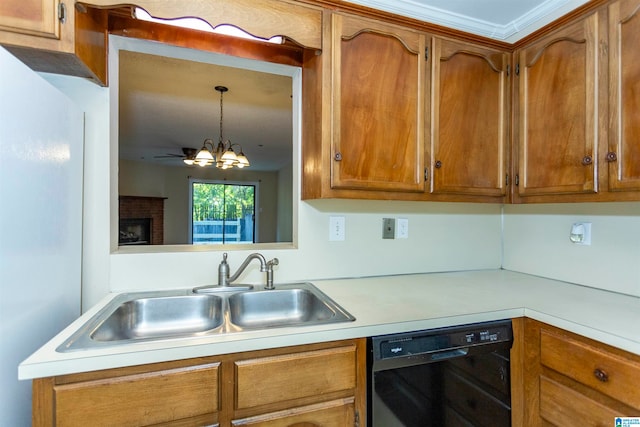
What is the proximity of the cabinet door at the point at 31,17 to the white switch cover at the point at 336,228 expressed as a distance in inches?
50.3

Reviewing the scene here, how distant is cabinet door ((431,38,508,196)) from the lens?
1519 millimetres

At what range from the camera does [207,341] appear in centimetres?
92

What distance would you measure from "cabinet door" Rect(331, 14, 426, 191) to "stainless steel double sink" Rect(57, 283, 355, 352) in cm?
54

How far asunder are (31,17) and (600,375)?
2.07 m

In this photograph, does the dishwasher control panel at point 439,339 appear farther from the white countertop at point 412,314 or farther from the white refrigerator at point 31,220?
the white refrigerator at point 31,220

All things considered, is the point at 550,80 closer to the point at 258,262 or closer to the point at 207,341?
the point at 258,262

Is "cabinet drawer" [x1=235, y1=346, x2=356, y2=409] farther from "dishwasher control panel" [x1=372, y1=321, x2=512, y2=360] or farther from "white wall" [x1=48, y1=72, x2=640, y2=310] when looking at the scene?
"white wall" [x1=48, y1=72, x2=640, y2=310]

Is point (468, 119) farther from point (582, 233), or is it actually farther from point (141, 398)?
point (141, 398)

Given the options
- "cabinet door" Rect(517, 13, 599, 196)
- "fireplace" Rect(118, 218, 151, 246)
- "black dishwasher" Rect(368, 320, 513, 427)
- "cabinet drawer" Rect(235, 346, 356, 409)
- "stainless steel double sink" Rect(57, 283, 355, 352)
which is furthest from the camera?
"fireplace" Rect(118, 218, 151, 246)

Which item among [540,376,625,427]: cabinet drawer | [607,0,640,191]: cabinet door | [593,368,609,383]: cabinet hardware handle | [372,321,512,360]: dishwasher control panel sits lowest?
[540,376,625,427]: cabinet drawer

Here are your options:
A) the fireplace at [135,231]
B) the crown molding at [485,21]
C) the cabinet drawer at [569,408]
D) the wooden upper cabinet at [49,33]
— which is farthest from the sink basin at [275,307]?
the fireplace at [135,231]

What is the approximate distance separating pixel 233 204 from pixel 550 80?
7044mm

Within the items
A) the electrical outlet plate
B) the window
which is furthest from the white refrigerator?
the window

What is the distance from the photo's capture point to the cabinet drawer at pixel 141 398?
32.2 inches
